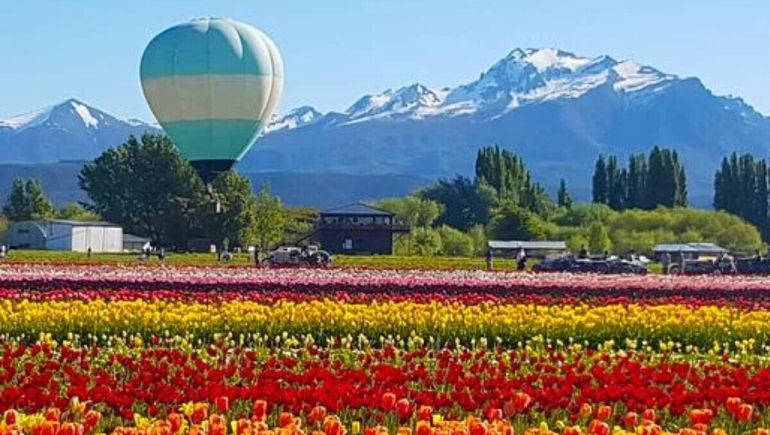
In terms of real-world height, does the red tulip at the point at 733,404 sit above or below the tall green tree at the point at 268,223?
below

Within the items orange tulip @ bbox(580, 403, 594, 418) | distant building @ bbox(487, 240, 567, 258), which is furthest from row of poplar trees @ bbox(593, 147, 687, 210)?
orange tulip @ bbox(580, 403, 594, 418)

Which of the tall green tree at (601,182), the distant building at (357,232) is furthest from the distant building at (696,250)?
the tall green tree at (601,182)

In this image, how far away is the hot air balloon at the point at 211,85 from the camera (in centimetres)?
4612

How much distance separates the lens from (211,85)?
4606 centimetres

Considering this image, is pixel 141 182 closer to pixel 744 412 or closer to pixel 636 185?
pixel 636 185

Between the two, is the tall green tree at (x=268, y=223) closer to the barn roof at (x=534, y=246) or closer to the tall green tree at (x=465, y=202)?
the barn roof at (x=534, y=246)

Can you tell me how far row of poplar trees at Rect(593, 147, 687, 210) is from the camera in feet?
384

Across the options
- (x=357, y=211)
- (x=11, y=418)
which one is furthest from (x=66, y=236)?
(x=11, y=418)

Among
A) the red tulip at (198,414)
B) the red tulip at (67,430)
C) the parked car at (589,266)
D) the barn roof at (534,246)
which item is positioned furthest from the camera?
the barn roof at (534,246)

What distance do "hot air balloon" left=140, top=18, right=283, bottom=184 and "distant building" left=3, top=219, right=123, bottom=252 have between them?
41.1m

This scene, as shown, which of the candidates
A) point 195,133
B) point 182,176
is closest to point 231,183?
point 182,176

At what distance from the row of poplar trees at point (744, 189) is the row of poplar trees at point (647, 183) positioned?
3.12 meters

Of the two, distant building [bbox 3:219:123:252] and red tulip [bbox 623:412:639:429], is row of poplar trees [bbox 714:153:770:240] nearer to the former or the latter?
distant building [bbox 3:219:123:252]

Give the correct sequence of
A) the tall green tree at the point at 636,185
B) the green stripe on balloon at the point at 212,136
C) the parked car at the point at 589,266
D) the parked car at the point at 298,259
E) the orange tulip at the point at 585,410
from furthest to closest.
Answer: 1. the tall green tree at the point at 636,185
2. the green stripe on balloon at the point at 212,136
3. the parked car at the point at 298,259
4. the parked car at the point at 589,266
5. the orange tulip at the point at 585,410
